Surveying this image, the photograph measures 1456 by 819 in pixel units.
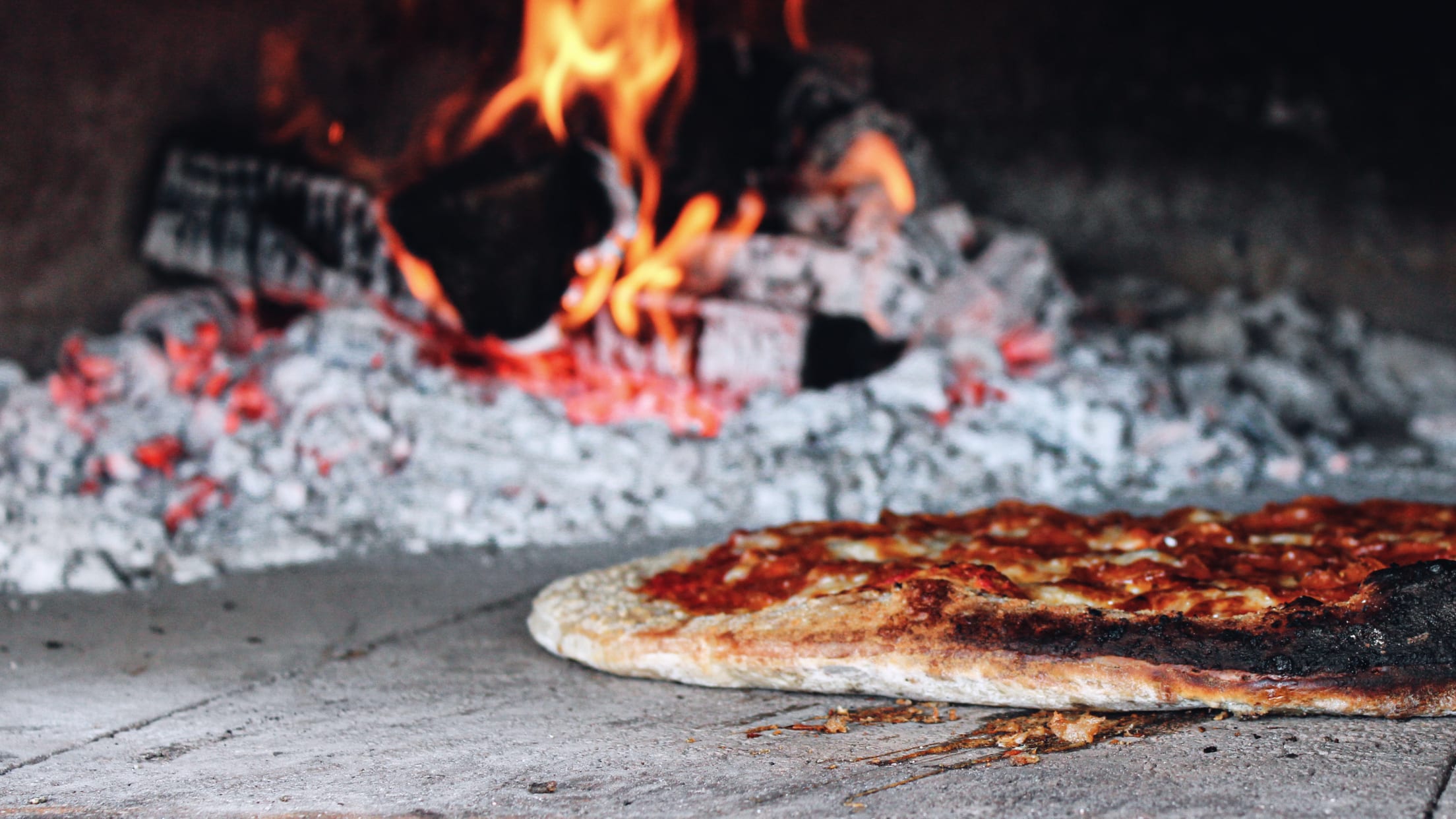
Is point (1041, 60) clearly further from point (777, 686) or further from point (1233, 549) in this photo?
point (777, 686)

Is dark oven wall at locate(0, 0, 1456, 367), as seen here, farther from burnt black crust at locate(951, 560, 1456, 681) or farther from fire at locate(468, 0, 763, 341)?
burnt black crust at locate(951, 560, 1456, 681)

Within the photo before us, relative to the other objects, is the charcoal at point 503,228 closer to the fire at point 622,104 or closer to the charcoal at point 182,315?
the fire at point 622,104

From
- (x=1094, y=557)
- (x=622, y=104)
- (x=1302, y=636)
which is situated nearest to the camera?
(x=1302, y=636)

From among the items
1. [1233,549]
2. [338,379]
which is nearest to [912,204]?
[338,379]

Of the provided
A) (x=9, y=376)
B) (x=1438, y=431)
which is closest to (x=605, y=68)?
(x=9, y=376)

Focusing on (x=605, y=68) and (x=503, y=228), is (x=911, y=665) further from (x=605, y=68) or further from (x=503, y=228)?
(x=605, y=68)

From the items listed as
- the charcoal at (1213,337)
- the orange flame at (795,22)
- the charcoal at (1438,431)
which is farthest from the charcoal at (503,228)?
the charcoal at (1438,431)
